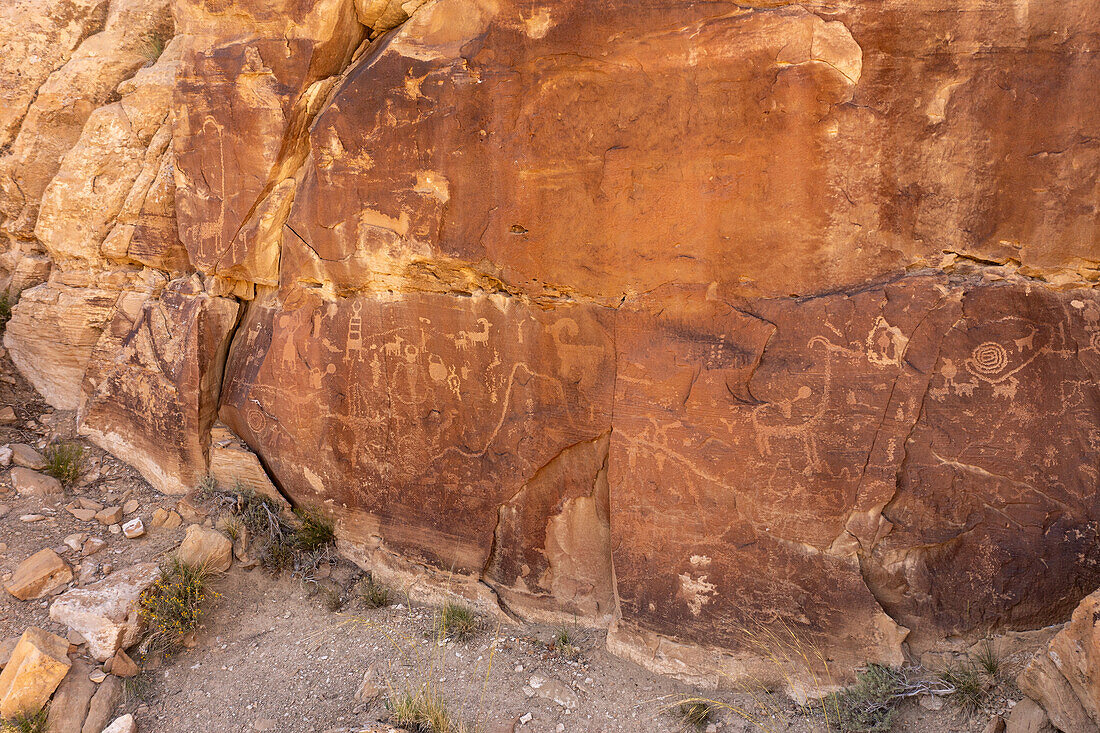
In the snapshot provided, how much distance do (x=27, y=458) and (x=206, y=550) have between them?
143 centimetres

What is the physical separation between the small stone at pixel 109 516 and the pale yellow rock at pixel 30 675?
0.89 meters

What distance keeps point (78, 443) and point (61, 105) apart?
2.25m

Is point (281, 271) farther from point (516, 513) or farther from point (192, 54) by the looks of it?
point (516, 513)

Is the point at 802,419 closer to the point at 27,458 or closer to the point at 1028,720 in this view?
the point at 1028,720

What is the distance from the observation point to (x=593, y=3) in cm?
299

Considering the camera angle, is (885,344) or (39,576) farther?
(39,576)

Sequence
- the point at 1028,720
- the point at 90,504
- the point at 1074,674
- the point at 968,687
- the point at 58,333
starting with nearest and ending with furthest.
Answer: the point at 1074,674 < the point at 1028,720 < the point at 968,687 < the point at 90,504 < the point at 58,333

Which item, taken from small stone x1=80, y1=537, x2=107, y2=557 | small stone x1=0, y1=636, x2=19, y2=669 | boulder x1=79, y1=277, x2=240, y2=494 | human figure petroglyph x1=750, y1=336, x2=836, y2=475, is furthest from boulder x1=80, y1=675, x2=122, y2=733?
human figure petroglyph x1=750, y1=336, x2=836, y2=475

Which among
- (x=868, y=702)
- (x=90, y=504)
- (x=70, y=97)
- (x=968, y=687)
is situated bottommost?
(x=868, y=702)

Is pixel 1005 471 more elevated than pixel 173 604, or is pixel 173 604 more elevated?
pixel 1005 471

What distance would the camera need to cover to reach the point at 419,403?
144 inches

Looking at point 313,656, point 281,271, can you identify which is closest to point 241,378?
point 281,271

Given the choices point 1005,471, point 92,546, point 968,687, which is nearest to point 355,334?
point 92,546

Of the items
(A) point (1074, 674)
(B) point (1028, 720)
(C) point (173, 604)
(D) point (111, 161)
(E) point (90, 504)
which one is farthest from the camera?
(D) point (111, 161)
